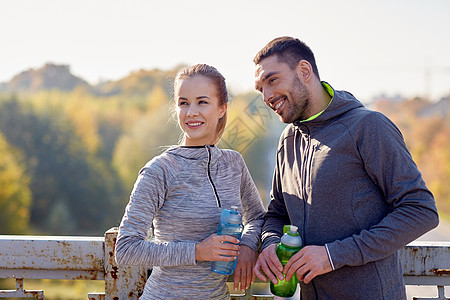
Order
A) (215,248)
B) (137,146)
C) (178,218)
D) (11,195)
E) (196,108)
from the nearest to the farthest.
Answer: (215,248) → (178,218) → (196,108) → (11,195) → (137,146)

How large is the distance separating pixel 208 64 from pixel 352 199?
→ 0.98 metres

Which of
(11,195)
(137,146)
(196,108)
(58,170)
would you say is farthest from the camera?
(137,146)

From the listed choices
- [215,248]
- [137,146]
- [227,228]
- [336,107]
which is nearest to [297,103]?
[336,107]

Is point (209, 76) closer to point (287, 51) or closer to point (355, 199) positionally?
point (287, 51)

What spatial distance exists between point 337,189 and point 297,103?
0.49m

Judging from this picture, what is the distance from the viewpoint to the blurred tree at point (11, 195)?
Answer: 39500 millimetres

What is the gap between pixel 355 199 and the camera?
2.11 meters

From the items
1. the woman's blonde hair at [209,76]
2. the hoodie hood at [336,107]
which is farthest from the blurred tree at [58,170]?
the hoodie hood at [336,107]

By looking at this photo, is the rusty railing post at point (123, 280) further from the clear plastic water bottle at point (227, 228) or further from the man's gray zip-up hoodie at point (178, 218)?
the clear plastic water bottle at point (227, 228)

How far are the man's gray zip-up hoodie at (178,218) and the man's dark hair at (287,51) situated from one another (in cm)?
56

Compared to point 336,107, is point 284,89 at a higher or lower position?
higher

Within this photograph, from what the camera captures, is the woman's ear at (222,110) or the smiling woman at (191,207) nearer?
the smiling woman at (191,207)

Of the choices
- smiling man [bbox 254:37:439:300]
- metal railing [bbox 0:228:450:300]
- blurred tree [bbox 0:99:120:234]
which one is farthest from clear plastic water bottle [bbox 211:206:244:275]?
blurred tree [bbox 0:99:120:234]

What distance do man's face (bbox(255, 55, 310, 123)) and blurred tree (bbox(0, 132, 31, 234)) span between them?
40775 millimetres
